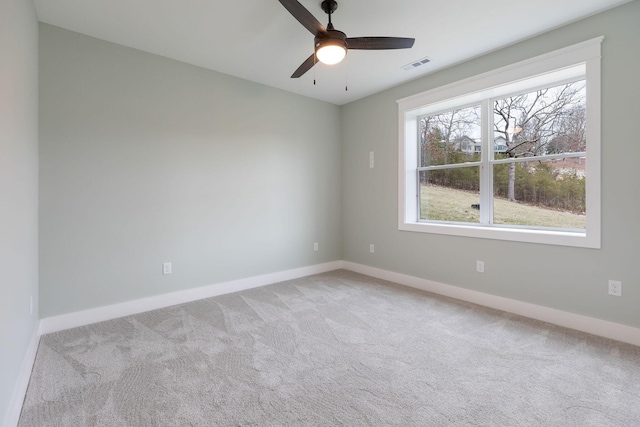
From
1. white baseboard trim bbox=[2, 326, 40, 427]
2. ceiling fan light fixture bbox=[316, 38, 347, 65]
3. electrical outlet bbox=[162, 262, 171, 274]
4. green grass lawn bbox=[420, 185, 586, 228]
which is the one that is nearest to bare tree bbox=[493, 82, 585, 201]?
green grass lawn bbox=[420, 185, 586, 228]

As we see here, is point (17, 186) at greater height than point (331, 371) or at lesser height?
greater

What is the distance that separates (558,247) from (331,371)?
234 centimetres

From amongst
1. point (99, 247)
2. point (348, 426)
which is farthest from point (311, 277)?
point (348, 426)

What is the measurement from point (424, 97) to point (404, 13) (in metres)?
1.40

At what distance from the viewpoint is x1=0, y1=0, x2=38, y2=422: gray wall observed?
4.83ft

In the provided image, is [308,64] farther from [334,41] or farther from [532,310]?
[532,310]

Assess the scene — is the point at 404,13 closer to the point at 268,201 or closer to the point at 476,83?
the point at 476,83

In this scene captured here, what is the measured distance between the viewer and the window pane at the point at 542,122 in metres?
2.81

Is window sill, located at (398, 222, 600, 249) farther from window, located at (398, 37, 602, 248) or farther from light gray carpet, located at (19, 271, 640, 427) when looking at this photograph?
light gray carpet, located at (19, 271, 640, 427)

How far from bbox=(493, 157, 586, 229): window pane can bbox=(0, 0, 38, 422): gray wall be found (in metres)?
4.01

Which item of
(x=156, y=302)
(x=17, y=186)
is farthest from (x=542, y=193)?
(x=17, y=186)

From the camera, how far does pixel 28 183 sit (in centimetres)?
213

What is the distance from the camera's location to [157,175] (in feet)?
10.3

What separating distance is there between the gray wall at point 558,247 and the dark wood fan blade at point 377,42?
1.47 meters
